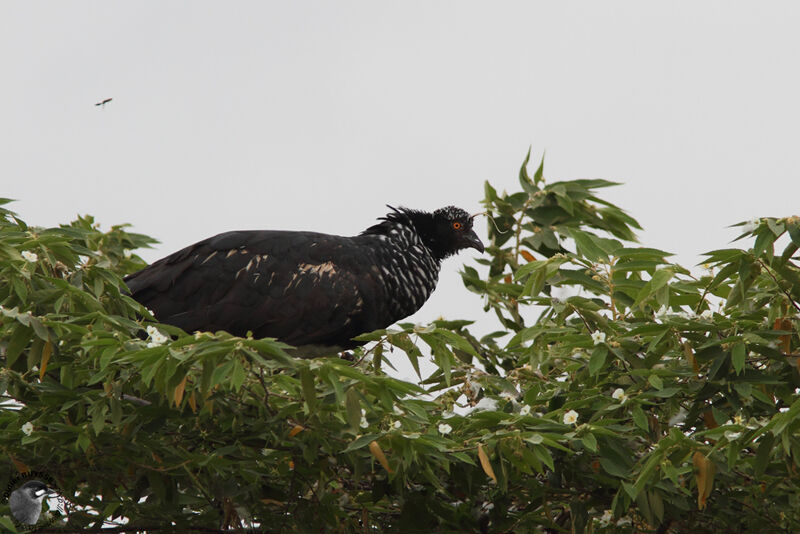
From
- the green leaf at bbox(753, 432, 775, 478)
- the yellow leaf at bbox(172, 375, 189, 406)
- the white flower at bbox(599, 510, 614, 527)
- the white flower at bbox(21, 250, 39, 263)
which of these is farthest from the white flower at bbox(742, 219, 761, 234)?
the white flower at bbox(21, 250, 39, 263)

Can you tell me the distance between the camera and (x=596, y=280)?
493 cm

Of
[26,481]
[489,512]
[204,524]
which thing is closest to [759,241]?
[489,512]

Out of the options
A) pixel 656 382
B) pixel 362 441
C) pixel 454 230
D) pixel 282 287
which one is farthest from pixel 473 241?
pixel 362 441

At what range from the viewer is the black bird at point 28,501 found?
4625 mm

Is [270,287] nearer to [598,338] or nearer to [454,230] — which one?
[454,230]

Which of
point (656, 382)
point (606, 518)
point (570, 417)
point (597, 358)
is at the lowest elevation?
point (606, 518)

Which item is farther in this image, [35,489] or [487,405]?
[35,489]

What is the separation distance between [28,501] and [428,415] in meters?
1.95

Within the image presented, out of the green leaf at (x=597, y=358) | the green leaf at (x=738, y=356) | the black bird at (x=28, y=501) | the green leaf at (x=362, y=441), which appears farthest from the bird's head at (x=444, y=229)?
the green leaf at (x=362, y=441)

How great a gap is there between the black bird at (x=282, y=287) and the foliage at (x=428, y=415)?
1.56 m

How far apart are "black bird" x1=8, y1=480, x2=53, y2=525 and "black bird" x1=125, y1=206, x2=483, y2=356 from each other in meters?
1.79

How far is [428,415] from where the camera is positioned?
13.5 ft

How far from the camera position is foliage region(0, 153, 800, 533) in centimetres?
365

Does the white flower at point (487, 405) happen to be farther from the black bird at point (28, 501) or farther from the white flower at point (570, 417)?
the black bird at point (28, 501)
